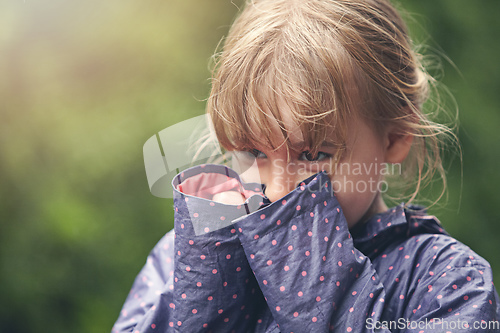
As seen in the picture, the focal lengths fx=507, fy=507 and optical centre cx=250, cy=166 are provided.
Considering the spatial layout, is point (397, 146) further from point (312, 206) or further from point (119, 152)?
point (119, 152)

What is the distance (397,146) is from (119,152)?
967 mm

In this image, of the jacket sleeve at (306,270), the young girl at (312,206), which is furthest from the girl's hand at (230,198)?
the jacket sleeve at (306,270)

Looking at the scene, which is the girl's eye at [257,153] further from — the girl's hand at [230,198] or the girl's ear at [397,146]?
the girl's ear at [397,146]

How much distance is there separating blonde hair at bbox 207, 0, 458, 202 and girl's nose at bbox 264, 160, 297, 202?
0.06 meters

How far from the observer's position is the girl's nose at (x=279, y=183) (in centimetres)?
90

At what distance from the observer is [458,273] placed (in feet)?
2.78

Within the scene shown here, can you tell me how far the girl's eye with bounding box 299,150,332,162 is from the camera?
91 centimetres

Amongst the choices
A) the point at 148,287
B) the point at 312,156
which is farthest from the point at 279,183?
the point at 148,287

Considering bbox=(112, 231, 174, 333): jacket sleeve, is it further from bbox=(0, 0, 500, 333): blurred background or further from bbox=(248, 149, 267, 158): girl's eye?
bbox=(0, 0, 500, 333): blurred background

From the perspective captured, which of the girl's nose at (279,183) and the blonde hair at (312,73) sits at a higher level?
the blonde hair at (312,73)

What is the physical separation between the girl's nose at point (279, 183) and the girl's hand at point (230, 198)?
0.05 meters

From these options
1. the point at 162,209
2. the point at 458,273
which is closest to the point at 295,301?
the point at 458,273

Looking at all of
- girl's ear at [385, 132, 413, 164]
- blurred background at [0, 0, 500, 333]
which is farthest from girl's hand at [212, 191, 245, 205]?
blurred background at [0, 0, 500, 333]

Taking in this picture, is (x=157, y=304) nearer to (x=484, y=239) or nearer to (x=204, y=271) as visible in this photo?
(x=204, y=271)
